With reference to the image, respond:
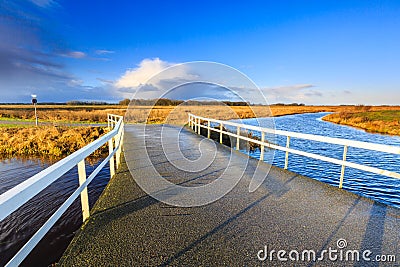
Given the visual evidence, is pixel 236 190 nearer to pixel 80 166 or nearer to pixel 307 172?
pixel 80 166

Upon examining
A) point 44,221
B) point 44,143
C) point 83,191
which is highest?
point 83,191

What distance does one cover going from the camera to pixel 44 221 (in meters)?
5.64

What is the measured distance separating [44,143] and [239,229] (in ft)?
52.9

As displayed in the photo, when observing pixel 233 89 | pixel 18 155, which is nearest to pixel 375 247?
pixel 233 89

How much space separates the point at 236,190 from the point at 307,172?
17.3 ft

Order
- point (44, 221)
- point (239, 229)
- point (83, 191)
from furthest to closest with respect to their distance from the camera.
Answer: point (44, 221), point (83, 191), point (239, 229)

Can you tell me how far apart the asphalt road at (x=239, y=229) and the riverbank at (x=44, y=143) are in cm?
1117

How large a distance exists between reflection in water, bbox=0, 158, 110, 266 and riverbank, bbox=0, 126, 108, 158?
5366 mm

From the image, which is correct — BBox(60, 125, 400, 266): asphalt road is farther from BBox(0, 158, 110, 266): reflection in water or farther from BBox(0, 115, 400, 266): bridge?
BBox(0, 158, 110, 266): reflection in water

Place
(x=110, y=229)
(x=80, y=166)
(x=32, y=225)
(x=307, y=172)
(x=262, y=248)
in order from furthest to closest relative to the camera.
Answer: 1. (x=307, y=172)
2. (x=32, y=225)
3. (x=80, y=166)
4. (x=110, y=229)
5. (x=262, y=248)

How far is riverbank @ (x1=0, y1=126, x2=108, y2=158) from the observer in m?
14.4

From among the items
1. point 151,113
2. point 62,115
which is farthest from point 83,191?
point 62,115

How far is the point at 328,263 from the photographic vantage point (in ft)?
8.58

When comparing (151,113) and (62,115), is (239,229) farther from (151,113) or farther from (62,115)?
(62,115)
